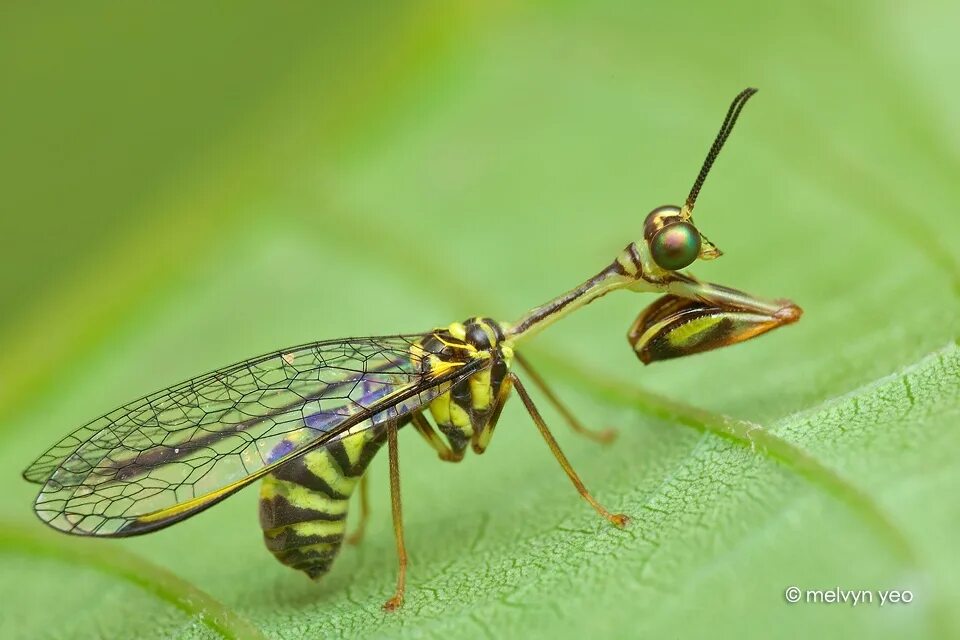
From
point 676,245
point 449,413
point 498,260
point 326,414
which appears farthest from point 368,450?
point 498,260

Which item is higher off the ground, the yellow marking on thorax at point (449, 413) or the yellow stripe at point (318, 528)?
the yellow marking on thorax at point (449, 413)

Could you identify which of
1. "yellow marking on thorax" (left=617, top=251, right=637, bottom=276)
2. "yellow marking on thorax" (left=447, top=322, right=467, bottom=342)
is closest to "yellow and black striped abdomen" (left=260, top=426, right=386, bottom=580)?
"yellow marking on thorax" (left=447, top=322, right=467, bottom=342)

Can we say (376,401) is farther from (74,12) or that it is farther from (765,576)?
(74,12)

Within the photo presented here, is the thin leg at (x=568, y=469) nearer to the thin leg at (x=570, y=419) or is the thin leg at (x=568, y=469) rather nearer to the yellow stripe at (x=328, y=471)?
the thin leg at (x=570, y=419)

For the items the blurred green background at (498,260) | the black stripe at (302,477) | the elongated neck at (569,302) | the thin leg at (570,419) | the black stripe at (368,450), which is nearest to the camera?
the blurred green background at (498,260)

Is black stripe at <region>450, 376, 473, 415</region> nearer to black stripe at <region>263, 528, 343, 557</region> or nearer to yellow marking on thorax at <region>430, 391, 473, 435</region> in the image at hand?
yellow marking on thorax at <region>430, 391, 473, 435</region>

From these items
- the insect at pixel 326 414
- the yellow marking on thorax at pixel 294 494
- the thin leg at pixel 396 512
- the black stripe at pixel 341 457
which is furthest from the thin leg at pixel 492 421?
the yellow marking on thorax at pixel 294 494

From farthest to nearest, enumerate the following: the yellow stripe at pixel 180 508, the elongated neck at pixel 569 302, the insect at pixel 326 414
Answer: the elongated neck at pixel 569 302 < the insect at pixel 326 414 < the yellow stripe at pixel 180 508

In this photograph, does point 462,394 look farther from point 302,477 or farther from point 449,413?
point 302,477
